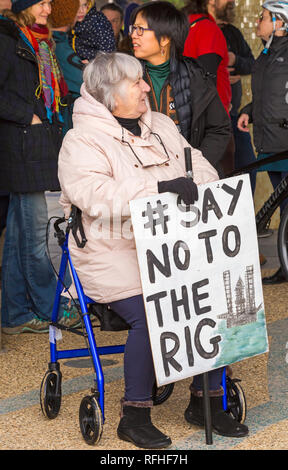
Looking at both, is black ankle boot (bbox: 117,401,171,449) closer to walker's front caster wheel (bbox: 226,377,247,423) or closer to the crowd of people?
the crowd of people

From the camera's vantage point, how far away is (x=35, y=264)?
6113 mm

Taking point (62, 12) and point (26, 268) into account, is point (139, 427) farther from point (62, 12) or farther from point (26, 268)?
point (62, 12)

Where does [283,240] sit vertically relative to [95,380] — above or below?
below

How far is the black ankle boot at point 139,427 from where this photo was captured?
4.09 m

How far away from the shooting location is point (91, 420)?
4.13 m

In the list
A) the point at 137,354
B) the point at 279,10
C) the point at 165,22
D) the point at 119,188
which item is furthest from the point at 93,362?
the point at 279,10

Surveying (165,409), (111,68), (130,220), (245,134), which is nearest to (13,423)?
(165,409)

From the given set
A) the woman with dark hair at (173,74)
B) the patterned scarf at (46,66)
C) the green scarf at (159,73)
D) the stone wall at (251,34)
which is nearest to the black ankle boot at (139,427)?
the woman with dark hair at (173,74)

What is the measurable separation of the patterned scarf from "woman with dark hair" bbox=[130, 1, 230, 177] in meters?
→ 0.88

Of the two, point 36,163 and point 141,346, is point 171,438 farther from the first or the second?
point 36,163

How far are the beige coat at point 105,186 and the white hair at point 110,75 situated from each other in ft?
0.16

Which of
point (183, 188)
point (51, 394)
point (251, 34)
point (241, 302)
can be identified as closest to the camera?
point (183, 188)

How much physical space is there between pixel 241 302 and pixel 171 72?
4.71 feet

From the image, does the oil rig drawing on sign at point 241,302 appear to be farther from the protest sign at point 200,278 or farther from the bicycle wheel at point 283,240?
the bicycle wheel at point 283,240
